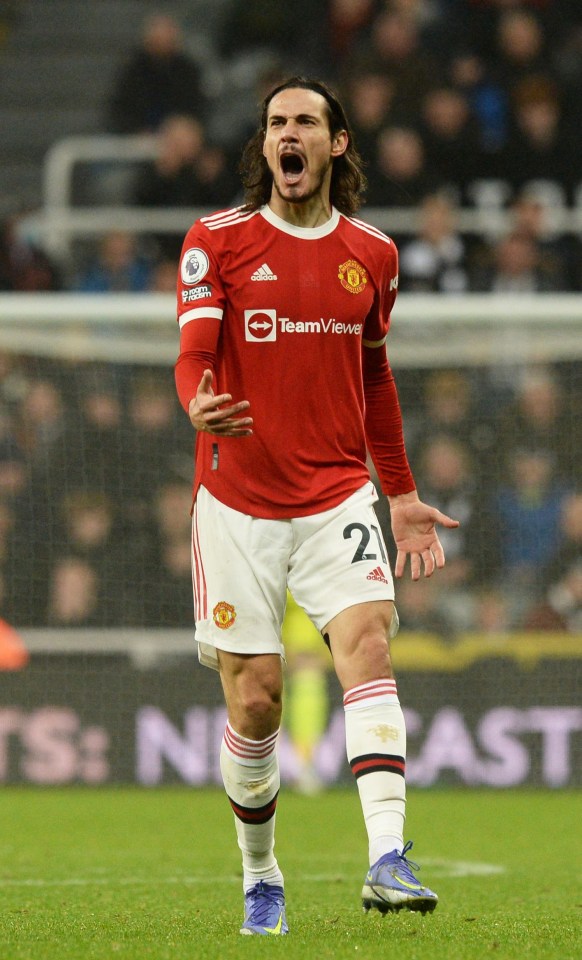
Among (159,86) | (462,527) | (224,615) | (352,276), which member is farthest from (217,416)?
(159,86)

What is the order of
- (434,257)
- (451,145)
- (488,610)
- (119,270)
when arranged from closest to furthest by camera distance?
1. (488,610)
2. (434,257)
3. (119,270)
4. (451,145)

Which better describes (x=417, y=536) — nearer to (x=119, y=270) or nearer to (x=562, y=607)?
(x=562, y=607)

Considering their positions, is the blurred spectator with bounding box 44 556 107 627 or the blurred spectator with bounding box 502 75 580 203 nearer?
the blurred spectator with bounding box 44 556 107 627

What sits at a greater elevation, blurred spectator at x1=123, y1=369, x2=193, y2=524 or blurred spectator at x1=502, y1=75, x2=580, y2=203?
blurred spectator at x1=502, y1=75, x2=580, y2=203

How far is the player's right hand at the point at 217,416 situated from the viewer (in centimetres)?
397

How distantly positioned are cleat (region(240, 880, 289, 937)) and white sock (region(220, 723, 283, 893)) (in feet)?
0.07

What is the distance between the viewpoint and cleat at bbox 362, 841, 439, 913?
393 cm

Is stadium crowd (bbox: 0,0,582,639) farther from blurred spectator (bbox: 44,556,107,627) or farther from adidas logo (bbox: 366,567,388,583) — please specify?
adidas logo (bbox: 366,567,388,583)

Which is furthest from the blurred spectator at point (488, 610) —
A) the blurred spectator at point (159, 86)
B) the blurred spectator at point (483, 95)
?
the blurred spectator at point (159, 86)

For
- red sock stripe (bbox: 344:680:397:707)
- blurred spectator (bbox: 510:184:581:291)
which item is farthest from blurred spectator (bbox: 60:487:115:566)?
red sock stripe (bbox: 344:680:397:707)

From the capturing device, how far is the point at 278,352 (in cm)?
443

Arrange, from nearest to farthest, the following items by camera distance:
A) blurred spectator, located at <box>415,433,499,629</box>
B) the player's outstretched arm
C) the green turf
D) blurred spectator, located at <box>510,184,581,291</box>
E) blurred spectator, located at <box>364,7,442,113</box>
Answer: the green turf → the player's outstretched arm → blurred spectator, located at <box>415,433,499,629</box> → blurred spectator, located at <box>510,184,581,291</box> → blurred spectator, located at <box>364,7,442,113</box>

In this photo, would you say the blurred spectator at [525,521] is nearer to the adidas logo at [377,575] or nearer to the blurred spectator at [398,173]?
the blurred spectator at [398,173]

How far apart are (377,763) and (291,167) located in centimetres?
162
